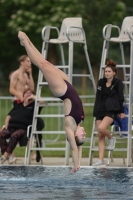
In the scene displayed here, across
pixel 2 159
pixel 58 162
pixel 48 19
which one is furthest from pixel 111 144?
pixel 48 19

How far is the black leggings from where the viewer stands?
13.5m

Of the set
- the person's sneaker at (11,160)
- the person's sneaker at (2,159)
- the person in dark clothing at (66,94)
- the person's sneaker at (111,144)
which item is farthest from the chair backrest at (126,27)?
the person's sneaker at (2,159)

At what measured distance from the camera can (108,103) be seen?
1284cm

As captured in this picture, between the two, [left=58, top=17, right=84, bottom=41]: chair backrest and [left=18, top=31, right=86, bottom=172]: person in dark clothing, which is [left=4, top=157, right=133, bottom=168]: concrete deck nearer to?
[left=58, top=17, right=84, bottom=41]: chair backrest

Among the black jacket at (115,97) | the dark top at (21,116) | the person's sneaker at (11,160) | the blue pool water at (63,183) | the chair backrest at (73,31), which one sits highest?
the chair backrest at (73,31)

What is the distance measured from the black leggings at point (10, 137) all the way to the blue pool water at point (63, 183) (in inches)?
35.7

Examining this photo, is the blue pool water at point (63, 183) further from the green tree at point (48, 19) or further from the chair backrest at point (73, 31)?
the green tree at point (48, 19)

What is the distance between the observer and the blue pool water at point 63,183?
9.55 meters

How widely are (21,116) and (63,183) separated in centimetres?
318

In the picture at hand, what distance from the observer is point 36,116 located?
13.5 meters

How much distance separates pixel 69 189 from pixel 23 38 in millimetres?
2476

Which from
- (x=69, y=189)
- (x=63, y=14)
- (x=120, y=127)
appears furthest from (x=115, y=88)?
(x=63, y=14)

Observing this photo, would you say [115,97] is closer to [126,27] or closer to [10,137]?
[126,27]

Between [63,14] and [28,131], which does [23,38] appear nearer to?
[28,131]
